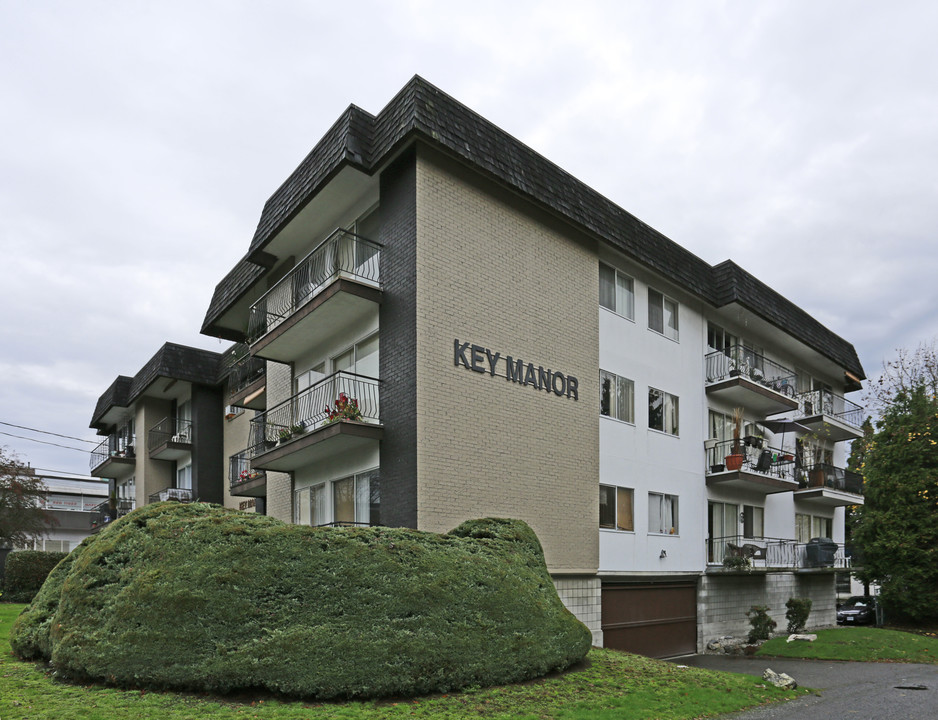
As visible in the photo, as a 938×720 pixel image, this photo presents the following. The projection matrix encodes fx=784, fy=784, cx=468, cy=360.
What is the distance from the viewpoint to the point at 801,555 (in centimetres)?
2641

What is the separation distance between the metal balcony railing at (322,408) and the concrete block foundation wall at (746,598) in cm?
1173

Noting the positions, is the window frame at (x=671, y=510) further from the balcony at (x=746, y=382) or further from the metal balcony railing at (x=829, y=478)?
the metal balcony railing at (x=829, y=478)

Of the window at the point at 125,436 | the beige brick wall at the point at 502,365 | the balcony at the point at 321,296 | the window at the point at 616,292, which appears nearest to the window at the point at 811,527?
the window at the point at 616,292

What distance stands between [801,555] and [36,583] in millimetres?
24072

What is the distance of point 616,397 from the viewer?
774 inches

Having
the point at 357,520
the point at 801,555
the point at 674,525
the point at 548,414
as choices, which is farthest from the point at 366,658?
the point at 801,555

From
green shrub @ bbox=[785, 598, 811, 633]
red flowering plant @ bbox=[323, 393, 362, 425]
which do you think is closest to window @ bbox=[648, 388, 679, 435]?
green shrub @ bbox=[785, 598, 811, 633]

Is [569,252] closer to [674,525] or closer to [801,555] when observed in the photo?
[674,525]

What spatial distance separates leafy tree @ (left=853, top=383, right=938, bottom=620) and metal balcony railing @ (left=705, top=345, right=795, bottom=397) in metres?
5.29

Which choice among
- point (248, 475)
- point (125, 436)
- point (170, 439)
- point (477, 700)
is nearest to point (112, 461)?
point (125, 436)

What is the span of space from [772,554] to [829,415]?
7.14 meters

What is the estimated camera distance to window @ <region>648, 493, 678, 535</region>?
2036 cm

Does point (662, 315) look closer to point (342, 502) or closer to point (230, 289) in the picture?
point (342, 502)

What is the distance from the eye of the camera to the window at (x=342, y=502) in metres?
15.6
